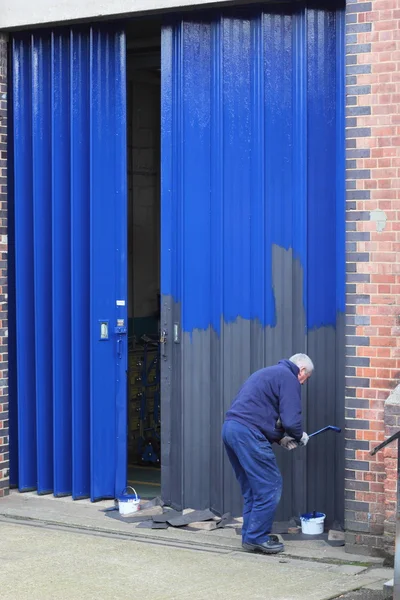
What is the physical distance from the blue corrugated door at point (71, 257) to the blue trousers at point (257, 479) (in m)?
1.79

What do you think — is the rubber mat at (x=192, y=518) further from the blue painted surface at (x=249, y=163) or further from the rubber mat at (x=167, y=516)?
the blue painted surface at (x=249, y=163)

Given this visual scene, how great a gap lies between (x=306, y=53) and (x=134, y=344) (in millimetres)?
4597

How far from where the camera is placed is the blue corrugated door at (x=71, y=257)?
9805mm

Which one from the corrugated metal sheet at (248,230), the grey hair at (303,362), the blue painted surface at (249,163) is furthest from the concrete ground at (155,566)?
the blue painted surface at (249,163)

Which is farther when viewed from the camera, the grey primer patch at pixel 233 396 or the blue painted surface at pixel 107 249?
the blue painted surface at pixel 107 249

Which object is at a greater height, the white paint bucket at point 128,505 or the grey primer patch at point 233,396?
the grey primer patch at point 233,396

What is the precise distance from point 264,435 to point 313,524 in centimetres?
87

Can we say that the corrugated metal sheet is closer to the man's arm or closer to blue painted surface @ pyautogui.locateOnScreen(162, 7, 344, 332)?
blue painted surface @ pyautogui.locateOnScreen(162, 7, 344, 332)

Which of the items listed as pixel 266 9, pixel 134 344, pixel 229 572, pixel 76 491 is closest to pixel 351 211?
pixel 266 9

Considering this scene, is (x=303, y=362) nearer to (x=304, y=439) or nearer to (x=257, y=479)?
(x=304, y=439)

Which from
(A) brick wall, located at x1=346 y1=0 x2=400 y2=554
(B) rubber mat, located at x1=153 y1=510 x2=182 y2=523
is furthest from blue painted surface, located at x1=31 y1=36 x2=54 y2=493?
(A) brick wall, located at x1=346 y1=0 x2=400 y2=554

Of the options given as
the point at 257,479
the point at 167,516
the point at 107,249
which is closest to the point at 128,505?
the point at 167,516

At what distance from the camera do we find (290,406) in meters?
8.24

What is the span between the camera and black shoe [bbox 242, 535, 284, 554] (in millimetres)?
8195
